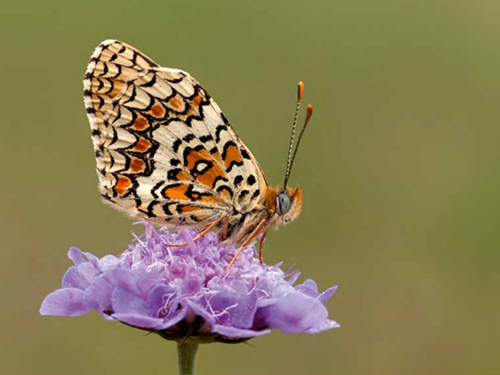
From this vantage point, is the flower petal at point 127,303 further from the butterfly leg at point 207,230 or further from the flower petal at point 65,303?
the butterfly leg at point 207,230

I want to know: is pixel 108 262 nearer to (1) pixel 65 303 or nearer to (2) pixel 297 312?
(1) pixel 65 303

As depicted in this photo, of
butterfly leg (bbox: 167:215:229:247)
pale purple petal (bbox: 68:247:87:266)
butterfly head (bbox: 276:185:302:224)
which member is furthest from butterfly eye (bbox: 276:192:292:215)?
pale purple petal (bbox: 68:247:87:266)

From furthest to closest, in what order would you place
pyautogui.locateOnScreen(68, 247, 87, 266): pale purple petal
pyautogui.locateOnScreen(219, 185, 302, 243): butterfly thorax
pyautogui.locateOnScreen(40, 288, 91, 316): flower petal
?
pyautogui.locateOnScreen(219, 185, 302, 243): butterfly thorax < pyautogui.locateOnScreen(68, 247, 87, 266): pale purple petal < pyautogui.locateOnScreen(40, 288, 91, 316): flower petal

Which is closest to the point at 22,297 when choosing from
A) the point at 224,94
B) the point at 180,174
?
the point at 224,94

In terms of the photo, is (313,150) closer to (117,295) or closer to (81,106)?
(81,106)

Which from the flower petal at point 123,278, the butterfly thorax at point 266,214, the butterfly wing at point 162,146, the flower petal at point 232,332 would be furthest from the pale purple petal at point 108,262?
the flower petal at point 232,332

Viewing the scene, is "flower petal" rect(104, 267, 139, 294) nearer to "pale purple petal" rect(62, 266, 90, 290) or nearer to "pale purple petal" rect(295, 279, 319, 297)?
"pale purple petal" rect(62, 266, 90, 290)

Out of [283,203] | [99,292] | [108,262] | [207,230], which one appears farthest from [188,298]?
[283,203]
